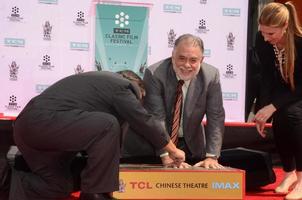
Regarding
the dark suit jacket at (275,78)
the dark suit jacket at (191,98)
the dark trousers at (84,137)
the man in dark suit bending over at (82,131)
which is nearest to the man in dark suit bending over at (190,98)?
the dark suit jacket at (191,98)

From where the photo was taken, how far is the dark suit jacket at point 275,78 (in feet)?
7.27

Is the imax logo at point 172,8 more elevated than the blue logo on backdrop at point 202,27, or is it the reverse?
the imax logo at point 172,8

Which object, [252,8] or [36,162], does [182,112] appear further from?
[252,8]

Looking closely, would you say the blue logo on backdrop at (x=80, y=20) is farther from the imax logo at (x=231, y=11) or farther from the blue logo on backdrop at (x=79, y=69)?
the imax logo at (x=231, y=11)

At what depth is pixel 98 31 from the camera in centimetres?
321

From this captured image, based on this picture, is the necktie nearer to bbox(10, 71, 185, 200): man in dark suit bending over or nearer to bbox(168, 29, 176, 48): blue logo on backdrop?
bbox(10, 71, 185, 200): man in dark suit bending over

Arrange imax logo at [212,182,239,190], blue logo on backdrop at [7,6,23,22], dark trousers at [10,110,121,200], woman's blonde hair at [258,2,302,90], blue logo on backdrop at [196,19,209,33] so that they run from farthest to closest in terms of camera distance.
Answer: blue logo on backdrop at [196,19,209,33]
blue logo on backdrop at [7,6,23,22]
woman's blonde hair at [258,2,302,90]
imax logo at [212,182,239,190]
dark trousers at [10,110,121,200]

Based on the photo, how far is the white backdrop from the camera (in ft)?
10.1

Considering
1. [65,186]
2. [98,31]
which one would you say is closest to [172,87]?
[65,186]

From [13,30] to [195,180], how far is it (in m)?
1.66

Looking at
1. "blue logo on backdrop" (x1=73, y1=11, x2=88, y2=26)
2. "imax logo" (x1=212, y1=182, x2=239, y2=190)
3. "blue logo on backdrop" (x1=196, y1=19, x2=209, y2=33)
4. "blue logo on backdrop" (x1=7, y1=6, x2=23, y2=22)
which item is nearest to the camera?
"imax logo" (x1=212, y1=182, x2=239, y2=190)

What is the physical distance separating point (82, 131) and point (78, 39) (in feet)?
4.87

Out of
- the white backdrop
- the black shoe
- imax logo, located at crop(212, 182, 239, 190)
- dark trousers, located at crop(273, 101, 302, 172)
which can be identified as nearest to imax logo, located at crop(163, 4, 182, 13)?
the white backdrop

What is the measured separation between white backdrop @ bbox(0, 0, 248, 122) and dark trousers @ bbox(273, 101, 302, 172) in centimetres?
105
